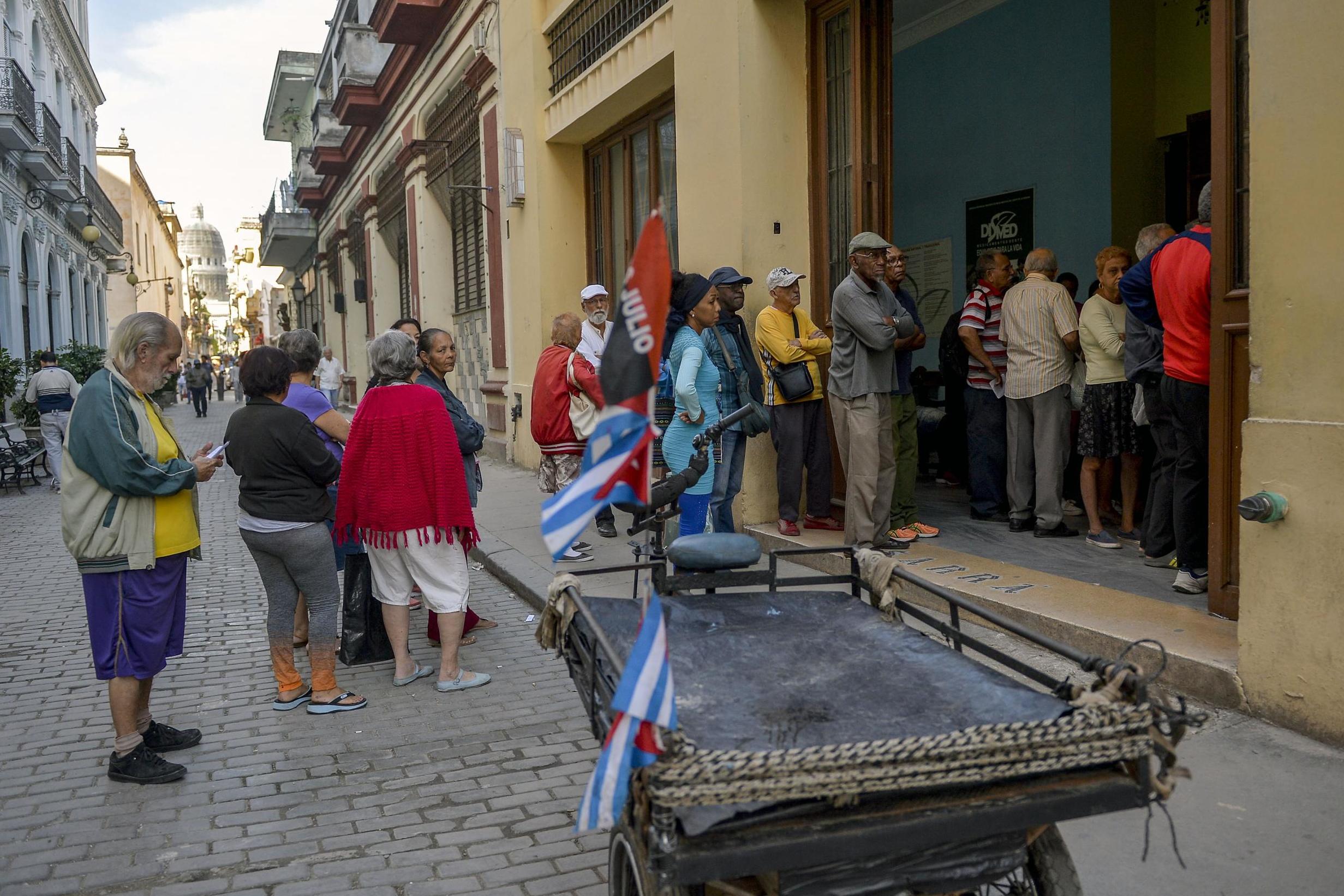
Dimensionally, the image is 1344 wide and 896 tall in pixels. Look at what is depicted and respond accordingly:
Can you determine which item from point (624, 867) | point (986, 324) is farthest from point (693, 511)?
point (624, 867)

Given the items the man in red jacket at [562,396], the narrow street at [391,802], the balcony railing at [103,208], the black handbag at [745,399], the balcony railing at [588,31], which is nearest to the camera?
the narrow street at [391,802]

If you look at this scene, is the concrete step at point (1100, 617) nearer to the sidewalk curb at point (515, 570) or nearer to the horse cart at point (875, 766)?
the horse cart at point (875, 766)

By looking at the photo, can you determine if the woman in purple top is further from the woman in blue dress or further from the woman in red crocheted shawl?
the woman in blue dress

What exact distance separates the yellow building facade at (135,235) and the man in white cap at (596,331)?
38.2 metres

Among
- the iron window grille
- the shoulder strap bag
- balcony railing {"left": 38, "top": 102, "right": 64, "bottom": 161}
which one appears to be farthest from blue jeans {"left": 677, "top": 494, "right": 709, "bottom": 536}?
balcony railing {"left": 38, "top": 102, "right": 64, "bottom": 161}

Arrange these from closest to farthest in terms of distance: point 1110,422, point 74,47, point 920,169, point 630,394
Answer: point 630,394
point 1110,422
point 920,169
point 74,47

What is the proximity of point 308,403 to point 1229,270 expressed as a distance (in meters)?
4.47

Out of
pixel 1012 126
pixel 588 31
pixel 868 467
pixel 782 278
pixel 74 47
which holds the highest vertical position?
pixel 74 47

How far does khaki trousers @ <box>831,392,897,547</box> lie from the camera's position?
21.7ft

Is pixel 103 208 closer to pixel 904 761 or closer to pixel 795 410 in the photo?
pixel 795 410

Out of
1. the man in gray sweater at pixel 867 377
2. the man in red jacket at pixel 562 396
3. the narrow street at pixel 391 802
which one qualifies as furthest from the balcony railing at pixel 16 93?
the man in gray sweater at pixel 867 377

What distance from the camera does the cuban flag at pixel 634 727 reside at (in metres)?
2.08

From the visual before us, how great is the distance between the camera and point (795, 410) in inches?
291

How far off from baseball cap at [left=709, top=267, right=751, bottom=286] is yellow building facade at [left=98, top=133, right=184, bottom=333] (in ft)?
130
